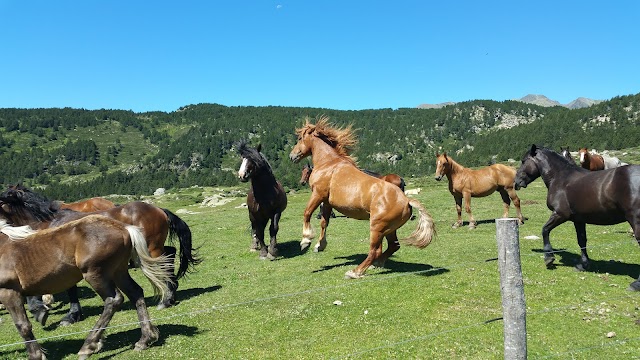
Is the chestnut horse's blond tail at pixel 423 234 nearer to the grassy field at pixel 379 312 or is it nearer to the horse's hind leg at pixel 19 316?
the grassy field at pixel 379 312

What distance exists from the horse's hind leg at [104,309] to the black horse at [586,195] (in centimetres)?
873

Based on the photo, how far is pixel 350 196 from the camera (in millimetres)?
10305

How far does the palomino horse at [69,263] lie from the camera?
6797 millimetres

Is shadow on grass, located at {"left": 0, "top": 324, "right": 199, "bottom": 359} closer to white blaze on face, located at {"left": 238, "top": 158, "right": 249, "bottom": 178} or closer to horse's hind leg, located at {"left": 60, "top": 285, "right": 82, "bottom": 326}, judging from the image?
horse's hind leg, located at {"left": 60, "top": 285, "right": 82, "bottom": 326}

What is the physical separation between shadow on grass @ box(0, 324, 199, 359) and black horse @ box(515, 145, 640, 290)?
7989 mm

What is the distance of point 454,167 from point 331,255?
8800mm

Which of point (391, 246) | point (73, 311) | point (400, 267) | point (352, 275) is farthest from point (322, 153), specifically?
point (73, 311)

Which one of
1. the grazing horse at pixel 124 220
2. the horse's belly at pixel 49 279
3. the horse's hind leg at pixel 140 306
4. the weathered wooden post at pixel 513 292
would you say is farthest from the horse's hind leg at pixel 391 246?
the horse's belly at pixel 49 279

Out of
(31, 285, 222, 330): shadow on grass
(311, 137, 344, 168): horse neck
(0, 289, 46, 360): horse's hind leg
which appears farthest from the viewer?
(311, 137, 344, 168): horse neck

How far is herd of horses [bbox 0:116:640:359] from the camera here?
6.89m

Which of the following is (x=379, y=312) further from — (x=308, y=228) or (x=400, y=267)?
(x=400, y=267)

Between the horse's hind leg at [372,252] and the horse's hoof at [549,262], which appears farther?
the horse's hoof at [549,262]

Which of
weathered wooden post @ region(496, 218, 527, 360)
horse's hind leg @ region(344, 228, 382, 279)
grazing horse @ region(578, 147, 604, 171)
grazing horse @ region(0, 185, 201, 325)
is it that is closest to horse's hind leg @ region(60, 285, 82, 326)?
grazing horse @ region(0, 185, 201, 325)

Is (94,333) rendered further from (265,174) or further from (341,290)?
(265,174)
